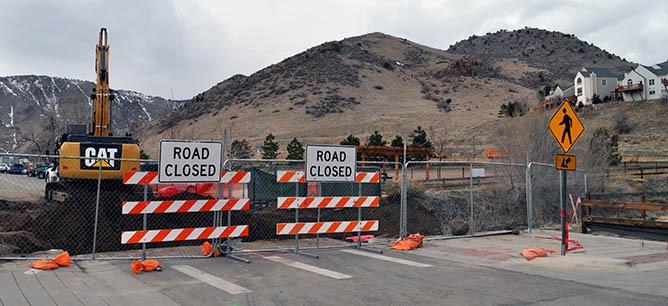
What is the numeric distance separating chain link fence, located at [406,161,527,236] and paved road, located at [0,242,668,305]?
6344 mm

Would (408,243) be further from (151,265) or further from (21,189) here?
(21,189)

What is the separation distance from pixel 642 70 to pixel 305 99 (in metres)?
50.8

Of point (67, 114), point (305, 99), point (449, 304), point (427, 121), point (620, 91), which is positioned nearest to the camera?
point (449, 304)

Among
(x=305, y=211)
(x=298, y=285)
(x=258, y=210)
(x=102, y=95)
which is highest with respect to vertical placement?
(x=102, y=95)

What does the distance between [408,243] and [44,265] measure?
300 inches

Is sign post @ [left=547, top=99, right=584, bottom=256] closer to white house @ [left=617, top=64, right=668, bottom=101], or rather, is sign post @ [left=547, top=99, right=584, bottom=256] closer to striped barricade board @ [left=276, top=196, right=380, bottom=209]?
striped barricade board @ [left=276, top=196, right=380, bottom=209]

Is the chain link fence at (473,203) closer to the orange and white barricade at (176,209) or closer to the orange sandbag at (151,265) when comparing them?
the orange and white barricade at (176,209)

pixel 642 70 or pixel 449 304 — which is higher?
pixel 642 70

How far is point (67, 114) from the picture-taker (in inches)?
2749

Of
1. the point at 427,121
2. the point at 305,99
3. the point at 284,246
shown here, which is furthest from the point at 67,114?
the point at 284,246

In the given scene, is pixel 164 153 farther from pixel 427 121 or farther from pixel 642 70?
pixel 642 70

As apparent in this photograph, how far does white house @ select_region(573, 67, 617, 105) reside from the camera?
85.6m

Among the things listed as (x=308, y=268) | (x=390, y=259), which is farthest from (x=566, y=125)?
(x=308, y=268)

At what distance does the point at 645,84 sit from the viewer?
3226 inches
